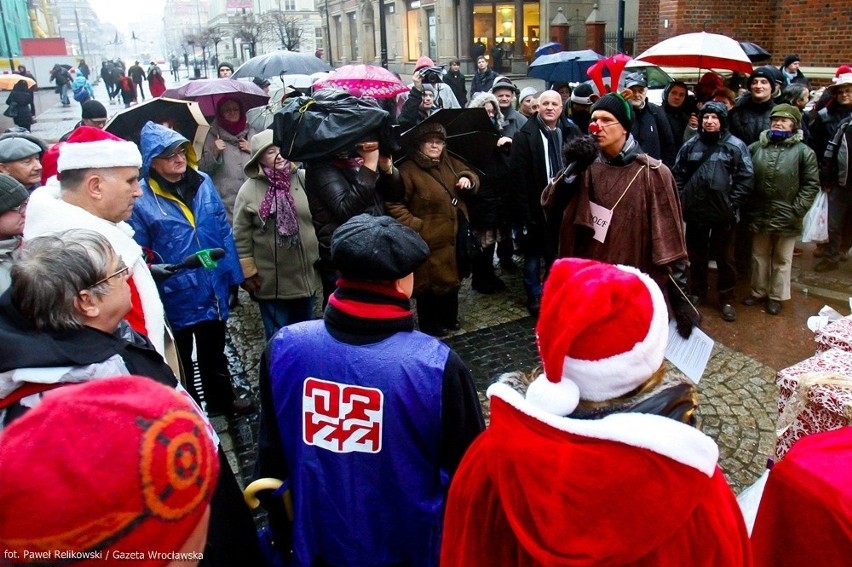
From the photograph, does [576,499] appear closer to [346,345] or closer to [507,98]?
[346,345]

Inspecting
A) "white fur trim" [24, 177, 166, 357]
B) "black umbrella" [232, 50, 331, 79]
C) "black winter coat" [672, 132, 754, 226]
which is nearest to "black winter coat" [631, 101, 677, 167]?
"black winter coat" [672, 132, 754, 226]

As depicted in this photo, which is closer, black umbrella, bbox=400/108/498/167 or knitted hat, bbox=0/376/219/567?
knitted hat, bbox=0/376/219/567

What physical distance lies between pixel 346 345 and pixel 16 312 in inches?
39.7

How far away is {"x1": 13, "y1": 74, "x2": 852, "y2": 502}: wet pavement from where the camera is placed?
12.9ft

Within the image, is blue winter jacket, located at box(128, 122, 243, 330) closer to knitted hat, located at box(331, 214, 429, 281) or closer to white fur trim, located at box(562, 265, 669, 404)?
knitted hat, located at box(331, 214, 429, 281)

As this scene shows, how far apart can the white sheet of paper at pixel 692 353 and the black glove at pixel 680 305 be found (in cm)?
9

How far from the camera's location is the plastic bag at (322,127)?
3.82m

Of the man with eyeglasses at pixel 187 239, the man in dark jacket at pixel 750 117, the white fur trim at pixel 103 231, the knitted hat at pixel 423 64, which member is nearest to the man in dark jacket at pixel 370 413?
the white fur trim at pixel 103 231

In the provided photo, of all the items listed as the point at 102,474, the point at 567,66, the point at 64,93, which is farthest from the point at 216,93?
the point at 64,93

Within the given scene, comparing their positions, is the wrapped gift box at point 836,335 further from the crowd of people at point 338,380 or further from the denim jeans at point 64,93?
the denim jeans at point 64,93

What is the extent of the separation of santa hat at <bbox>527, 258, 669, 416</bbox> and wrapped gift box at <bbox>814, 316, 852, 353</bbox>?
158cm

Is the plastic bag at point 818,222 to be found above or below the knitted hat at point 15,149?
below

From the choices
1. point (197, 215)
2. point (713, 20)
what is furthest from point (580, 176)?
point (713, 20)

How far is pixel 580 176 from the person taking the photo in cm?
405
